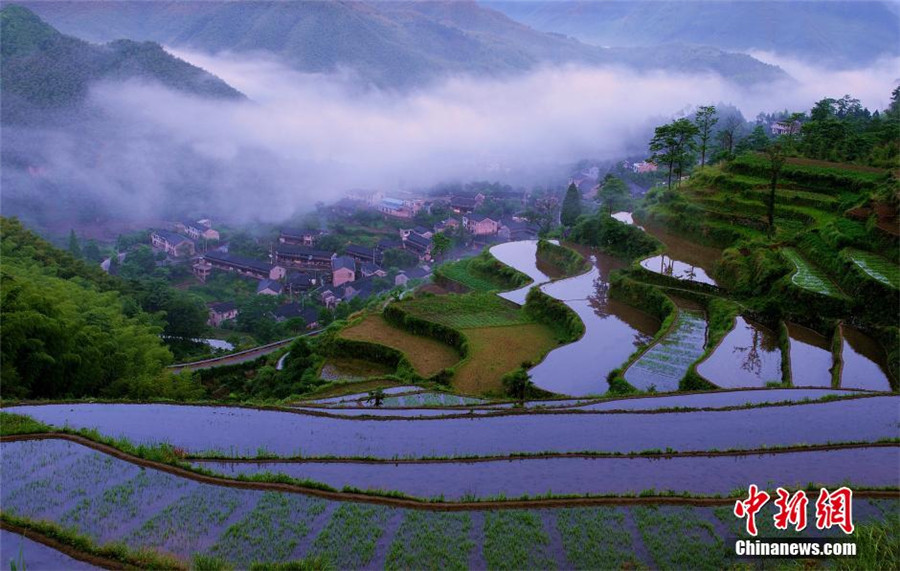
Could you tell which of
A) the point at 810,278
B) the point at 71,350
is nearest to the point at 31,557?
the point at 71,350

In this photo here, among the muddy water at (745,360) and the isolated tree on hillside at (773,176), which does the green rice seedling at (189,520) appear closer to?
the muddy water at (745,360)

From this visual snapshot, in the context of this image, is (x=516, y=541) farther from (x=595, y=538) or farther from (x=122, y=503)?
(x=122, y=503)

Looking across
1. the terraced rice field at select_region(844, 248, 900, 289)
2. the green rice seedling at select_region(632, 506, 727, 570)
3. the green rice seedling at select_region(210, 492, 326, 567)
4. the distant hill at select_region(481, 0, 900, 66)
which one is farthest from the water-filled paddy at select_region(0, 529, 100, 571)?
the distant hill at select_region(481, 0, 900, 66)

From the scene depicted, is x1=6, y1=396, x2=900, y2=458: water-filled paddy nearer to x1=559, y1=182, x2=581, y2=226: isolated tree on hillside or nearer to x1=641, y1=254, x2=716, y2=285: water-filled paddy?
x1=641, y1=254, x2=716, y2=285: water-filled paddy

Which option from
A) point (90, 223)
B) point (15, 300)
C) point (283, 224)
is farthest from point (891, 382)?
point (90, 223)

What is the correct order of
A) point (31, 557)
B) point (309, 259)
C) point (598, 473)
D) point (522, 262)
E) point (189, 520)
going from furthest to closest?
1. point (309, 259)
2. point (522, 262)
3. point (598, 473)
4. point (189, 520)
5. point (31, 557)

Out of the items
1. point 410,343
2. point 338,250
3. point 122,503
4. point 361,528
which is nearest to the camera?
point 361,528

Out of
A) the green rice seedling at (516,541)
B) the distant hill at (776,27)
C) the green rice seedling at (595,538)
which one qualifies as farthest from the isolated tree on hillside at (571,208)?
the distant hill at (776,27)
